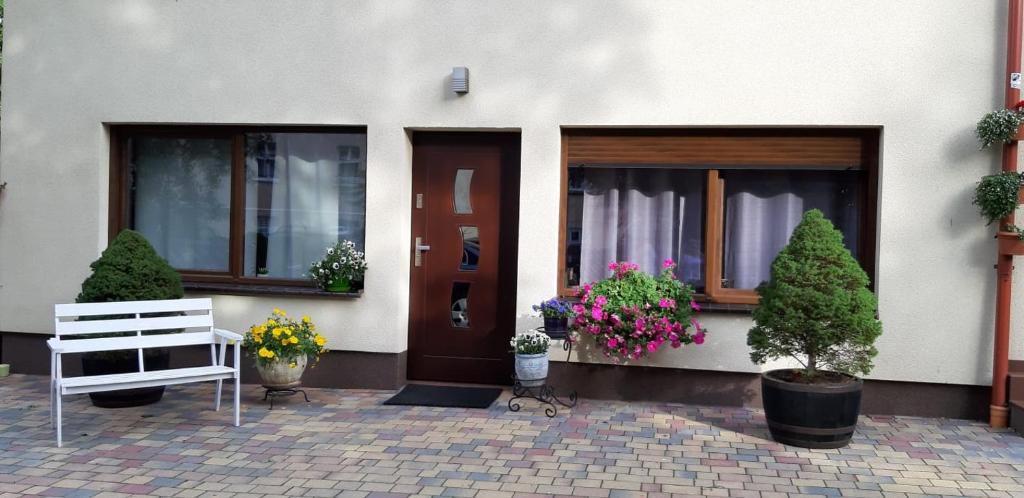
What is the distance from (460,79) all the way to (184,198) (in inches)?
115

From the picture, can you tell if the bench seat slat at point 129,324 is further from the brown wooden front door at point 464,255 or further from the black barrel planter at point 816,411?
the black barrel planter at point 816,411

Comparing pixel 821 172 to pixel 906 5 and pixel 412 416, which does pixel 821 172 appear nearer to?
pixel 906 5

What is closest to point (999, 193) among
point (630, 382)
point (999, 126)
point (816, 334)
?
point (999, 126)

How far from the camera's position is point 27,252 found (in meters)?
7.69

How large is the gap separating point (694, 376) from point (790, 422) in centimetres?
135

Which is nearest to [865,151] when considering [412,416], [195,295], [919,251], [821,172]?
[821,172]

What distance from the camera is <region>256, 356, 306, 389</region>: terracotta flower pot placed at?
640 centimetres

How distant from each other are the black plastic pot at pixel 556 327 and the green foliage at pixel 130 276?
289 centimetres

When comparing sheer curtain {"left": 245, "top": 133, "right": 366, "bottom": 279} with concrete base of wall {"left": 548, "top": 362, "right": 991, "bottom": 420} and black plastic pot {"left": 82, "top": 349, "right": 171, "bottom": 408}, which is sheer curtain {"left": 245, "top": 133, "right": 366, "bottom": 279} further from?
concrete base of wall {"left": 548, "top": 362, "right": 991, "bottom": 420}

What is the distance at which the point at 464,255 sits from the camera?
7.29 m

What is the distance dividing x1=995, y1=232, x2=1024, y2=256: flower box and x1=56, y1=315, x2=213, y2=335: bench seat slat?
18.9 ft

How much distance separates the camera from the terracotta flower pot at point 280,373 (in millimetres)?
6398

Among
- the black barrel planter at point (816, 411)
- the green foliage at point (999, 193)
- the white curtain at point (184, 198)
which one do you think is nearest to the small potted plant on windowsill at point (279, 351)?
the white curtain at point (184, 198)

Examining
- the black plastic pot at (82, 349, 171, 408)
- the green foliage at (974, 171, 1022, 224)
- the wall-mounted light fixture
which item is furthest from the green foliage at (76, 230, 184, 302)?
the green foliage at (974, 171, 1022, 224)
